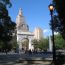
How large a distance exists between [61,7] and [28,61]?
6479 mm

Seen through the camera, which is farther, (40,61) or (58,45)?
(58,45)

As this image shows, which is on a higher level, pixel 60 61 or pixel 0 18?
pixel 0 18

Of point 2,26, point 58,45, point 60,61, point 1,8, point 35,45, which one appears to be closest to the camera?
point 60,61

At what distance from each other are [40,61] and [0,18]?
1606 centimetres

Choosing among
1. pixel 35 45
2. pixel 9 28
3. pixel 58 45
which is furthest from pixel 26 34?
pixel 9 28

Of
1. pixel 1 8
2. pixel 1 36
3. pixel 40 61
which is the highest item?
pixel 1 8

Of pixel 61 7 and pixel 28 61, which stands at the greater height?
pixel 61 7

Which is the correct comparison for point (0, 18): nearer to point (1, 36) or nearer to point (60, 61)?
point (1, 36)

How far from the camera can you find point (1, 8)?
40.0 meters

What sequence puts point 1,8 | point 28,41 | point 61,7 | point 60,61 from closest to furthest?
1. point 60,61
2. point 61,7
3. point 1,8
4. point 28,41

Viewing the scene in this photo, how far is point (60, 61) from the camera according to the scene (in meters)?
23.6

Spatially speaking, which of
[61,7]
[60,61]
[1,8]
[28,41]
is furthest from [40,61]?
[28,41]

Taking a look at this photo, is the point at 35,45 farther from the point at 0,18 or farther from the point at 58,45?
the point at 0,18

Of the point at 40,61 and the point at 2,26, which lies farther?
the point at 2,26
